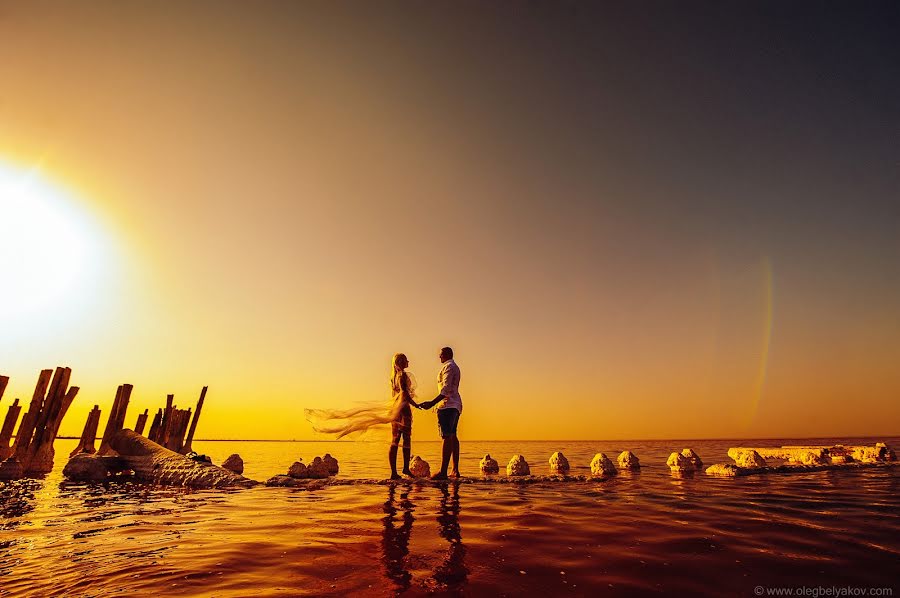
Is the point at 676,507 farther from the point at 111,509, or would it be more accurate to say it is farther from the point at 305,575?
the point at 111,509

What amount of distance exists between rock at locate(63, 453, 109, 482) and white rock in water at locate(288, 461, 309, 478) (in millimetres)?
6019

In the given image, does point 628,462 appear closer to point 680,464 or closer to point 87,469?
point 680,464

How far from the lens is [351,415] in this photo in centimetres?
1213

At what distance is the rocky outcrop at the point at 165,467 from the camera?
420 inches

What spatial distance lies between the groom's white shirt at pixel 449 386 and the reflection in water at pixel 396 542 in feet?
11.7

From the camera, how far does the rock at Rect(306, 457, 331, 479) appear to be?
12571mm

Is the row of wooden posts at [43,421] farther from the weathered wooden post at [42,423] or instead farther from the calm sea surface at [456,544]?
the calm sea surface at [456,544]

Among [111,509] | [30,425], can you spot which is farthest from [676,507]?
[30,425]

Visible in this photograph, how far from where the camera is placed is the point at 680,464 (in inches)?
506

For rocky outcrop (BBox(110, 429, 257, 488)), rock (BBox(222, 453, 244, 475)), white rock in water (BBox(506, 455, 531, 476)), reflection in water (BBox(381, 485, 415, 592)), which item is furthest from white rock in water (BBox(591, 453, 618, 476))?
rock (BBox(222, 453, 244, 475))

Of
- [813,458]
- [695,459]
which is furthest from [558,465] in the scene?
[813,458]

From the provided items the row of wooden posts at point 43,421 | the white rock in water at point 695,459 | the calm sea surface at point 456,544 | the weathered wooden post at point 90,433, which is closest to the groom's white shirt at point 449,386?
the calm sea surface at point 456,544

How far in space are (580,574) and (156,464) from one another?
561 inches

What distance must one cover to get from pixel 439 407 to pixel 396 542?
6395 mm
